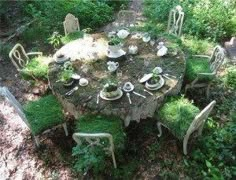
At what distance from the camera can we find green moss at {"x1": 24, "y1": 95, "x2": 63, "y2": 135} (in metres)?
4.84

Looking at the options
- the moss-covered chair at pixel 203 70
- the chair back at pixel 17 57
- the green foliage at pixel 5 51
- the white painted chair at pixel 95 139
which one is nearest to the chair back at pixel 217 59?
the moss-covered chair at pixel 203 70

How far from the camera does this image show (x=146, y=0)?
9.34 metres

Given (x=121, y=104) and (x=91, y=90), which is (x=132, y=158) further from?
(x=91, y=90)

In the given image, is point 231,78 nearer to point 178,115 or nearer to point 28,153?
point 178,115

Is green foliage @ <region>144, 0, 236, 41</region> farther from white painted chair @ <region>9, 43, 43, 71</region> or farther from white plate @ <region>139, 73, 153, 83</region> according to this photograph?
white painted chair @ <region>9, 43, 43, 71</region>

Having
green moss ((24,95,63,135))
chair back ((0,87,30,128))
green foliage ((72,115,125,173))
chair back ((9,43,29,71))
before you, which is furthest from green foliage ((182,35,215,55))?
chair back ((0,87,30,128))

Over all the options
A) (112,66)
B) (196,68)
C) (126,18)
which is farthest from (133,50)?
(126,18)

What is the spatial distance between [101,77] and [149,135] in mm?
1270

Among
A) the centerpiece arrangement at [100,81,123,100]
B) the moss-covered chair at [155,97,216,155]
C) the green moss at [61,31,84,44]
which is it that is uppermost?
the centerpiece arrangement at [100,81,123,100]

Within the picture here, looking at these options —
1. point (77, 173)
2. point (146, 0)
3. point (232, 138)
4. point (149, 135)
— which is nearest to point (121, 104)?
point (149, 135)

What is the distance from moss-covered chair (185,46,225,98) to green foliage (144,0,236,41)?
160cm

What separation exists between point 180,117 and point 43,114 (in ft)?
7.15

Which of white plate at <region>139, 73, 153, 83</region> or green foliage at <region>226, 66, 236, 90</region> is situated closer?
white plate at <region>139, 73, 153, 83</region>

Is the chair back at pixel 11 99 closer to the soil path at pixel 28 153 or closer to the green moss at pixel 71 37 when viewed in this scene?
the soil path at pixel 28 153
